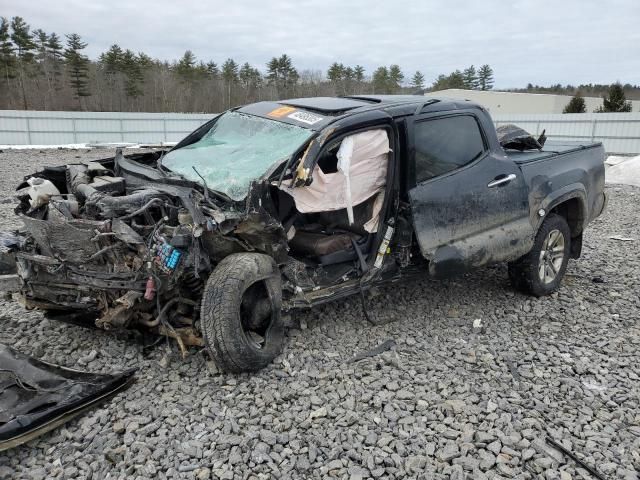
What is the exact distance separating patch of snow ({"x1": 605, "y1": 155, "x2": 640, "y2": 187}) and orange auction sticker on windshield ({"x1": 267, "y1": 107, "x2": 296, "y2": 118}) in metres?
12.3

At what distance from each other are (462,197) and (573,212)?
1.92m

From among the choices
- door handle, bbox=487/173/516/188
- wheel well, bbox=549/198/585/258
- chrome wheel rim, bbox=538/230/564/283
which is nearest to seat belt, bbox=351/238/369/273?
door handle, bbox=487/173/516/188

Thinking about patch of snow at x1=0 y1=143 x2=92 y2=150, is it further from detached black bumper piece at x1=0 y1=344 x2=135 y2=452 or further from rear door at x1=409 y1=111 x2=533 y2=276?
rear door at x1=409 y1=111 x2=533 y2=276

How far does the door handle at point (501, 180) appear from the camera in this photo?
182 inches

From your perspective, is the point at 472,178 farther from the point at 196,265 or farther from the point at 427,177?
the point at 196,265

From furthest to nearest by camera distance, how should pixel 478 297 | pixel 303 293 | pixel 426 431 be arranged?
pixel 478 297
pixel 303 293
pixel 426 431

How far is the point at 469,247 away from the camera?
4508 millimetres

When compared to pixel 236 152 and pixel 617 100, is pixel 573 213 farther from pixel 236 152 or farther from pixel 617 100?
pixel 617 100

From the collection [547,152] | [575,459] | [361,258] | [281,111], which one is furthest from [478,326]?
[281,111]

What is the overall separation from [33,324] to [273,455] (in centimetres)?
270

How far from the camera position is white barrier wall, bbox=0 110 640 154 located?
21.0 m

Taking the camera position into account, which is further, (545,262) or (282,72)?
(282,72)

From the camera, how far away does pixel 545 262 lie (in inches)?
209

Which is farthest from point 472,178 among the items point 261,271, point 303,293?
point 261,271
